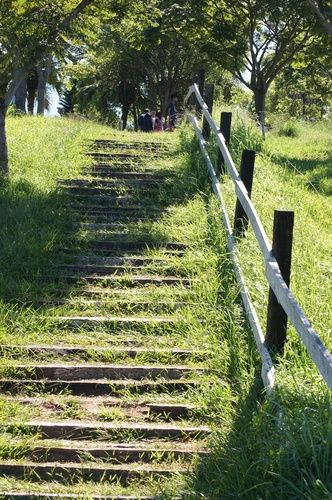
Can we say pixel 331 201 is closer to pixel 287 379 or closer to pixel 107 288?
pixel 107 288

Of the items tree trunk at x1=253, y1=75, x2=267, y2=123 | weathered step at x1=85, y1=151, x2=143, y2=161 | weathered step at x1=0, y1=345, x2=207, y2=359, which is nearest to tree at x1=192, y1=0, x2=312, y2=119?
tree trunk at x1=253, y1=75, x2=267, y2=123

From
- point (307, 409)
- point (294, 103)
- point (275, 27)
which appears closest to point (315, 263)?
point (307, 409)

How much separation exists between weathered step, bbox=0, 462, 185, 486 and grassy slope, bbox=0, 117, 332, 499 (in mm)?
326

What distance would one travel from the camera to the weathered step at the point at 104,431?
481 cm

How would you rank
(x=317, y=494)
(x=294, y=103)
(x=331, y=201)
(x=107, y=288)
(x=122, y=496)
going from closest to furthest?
(x=317, y=494)
(x=122, y=496)
(x=107, y=288)
(x=331, y=201)
(x=294, y=103)

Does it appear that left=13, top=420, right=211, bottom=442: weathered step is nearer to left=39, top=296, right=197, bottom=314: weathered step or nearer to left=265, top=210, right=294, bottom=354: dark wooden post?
left=265, top=210, right=294, bottom=354: dark wooden post

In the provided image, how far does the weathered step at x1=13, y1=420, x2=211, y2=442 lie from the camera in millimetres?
4812

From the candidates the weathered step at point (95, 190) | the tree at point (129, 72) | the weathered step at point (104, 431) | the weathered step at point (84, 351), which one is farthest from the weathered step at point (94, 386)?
the tree at point (129, 72)

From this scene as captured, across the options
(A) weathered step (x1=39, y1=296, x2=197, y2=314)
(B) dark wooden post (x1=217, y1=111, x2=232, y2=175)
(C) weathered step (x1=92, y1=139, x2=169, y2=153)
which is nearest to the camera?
(A) weathered step (x1=39, y1=296, x2=197, y2=314)

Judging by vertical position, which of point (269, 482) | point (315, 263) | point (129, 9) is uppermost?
point (129, 9)

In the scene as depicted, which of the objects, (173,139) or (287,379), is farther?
(173,139)

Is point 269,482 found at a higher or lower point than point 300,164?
lower

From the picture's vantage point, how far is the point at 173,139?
14.5m

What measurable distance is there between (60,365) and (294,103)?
4975 centimetres
